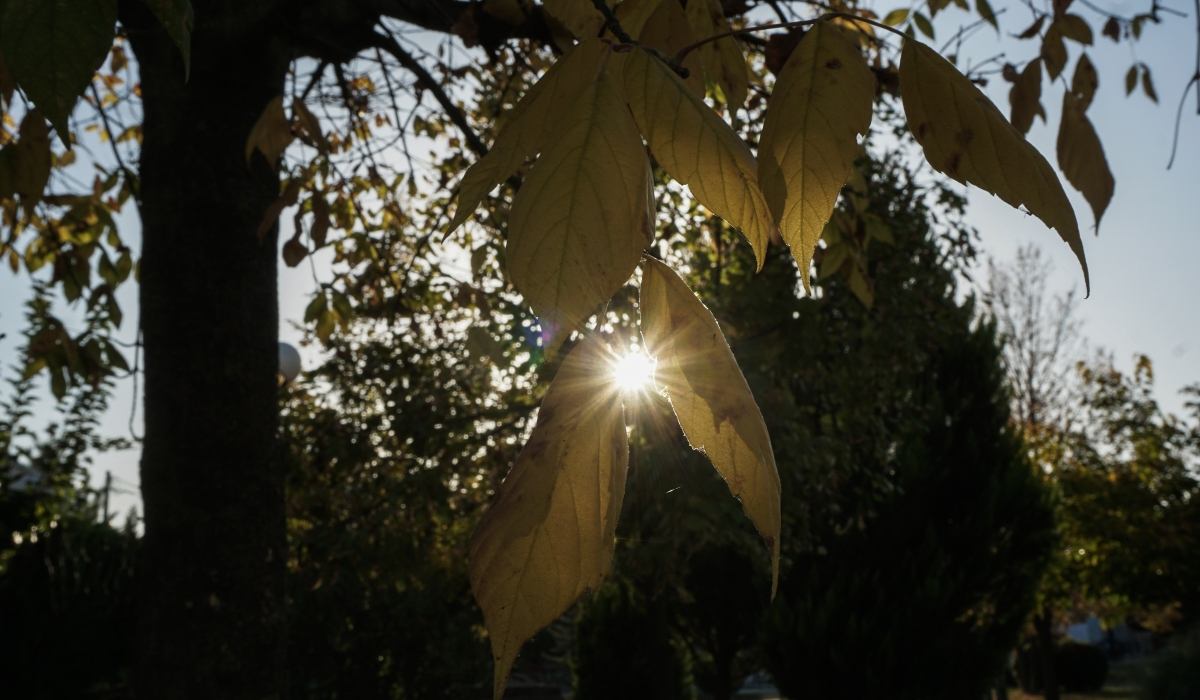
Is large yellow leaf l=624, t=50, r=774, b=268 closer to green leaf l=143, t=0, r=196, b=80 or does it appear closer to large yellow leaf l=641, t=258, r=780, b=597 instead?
large yellow leaf l=641, t=258, r=780, b=597

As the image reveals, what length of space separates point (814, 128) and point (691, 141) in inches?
3.9

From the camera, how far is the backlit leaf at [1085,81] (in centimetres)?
201

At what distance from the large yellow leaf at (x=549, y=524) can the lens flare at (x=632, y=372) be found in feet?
0.11

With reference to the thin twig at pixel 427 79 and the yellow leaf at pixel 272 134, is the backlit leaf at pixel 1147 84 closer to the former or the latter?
the thin twig at pixel 427 79

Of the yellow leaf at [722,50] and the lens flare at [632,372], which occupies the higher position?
the yellow leaf at [722,50]

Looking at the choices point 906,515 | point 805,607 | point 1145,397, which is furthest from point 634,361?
point 1145,397

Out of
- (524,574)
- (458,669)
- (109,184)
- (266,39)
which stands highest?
(109,184)

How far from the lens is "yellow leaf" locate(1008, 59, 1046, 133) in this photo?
64.1 inches

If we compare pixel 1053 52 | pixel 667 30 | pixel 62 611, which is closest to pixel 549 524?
pixel 667 30

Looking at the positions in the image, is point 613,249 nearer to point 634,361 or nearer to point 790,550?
point 634,361

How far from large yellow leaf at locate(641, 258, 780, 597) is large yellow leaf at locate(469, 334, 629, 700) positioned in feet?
0.15

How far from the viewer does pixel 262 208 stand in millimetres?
2346

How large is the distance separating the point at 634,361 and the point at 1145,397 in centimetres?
2120

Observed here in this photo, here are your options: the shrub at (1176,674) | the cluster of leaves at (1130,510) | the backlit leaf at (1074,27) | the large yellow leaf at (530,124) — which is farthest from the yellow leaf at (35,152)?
the cluster of leaves at (1130,510)
